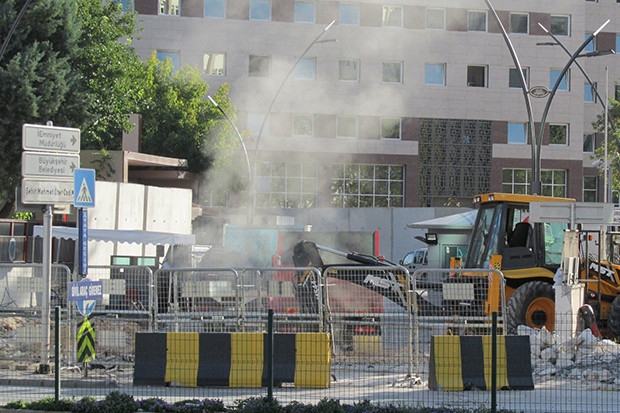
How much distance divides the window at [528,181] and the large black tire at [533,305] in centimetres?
3306

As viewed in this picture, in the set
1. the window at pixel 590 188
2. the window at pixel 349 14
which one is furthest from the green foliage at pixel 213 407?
the window at pixel 590 188

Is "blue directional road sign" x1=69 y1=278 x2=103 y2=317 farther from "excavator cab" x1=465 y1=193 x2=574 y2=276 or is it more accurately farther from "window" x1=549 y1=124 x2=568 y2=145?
"window" x1=549 y1=124 x2=568 y2=145

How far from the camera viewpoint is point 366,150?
45.7 m

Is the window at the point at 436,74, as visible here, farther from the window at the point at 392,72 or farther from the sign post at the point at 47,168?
the sign post at the point at 47,168

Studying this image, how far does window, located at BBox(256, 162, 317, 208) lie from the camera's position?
4494 cm

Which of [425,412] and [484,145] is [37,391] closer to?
[425,412]

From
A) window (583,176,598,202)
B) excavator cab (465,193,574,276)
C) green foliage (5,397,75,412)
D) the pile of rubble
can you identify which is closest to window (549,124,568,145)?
window (583,176,598,202)

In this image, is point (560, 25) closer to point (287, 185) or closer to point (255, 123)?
point (287, 185)

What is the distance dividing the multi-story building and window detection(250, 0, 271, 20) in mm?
57

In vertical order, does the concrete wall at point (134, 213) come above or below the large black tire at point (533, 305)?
above

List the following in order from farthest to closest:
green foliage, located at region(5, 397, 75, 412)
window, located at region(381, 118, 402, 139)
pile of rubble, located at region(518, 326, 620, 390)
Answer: window, located at region(381, 118, 402, 139), pile of rubble, located at region(518, 326, 620, 390), green foliage, located at region(5, 397, 75, 412)

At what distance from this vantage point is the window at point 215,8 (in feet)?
146

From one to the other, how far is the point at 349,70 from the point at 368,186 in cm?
590

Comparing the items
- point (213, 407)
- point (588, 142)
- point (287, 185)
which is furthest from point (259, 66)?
point (213, 407)
